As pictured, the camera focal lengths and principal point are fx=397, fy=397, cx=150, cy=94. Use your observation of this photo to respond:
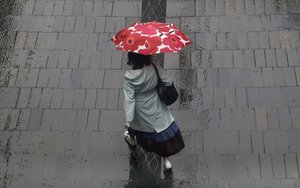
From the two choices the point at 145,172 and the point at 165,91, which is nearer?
the point at 165,91

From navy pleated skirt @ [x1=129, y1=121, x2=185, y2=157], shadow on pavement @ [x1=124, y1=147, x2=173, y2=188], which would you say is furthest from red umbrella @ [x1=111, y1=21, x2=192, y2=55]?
shadow on pavement @ [x1=124, y1=147, x2=173, y2=188]

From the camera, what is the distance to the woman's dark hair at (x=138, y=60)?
13.4ft

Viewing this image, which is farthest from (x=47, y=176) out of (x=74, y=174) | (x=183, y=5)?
(x=183, y=5)

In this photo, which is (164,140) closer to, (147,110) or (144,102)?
(147,110)

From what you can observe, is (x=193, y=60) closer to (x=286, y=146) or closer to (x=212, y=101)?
(x=212, y=101)

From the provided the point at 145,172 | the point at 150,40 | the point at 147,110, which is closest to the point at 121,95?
the point at 145,172

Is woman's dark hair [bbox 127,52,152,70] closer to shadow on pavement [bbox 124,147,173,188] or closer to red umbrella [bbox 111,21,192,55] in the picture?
red umbrella [bbox 111,21,192,55]

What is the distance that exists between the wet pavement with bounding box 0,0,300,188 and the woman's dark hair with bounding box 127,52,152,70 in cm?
159

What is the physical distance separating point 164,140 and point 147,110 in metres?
0.42

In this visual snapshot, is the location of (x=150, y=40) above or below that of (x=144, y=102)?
above

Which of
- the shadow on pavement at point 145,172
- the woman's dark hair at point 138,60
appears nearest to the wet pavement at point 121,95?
the shadow on pavement at point 145,172

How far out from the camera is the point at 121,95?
588 cm

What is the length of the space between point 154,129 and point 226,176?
1293mm

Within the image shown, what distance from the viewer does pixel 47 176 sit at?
516 centimetres
